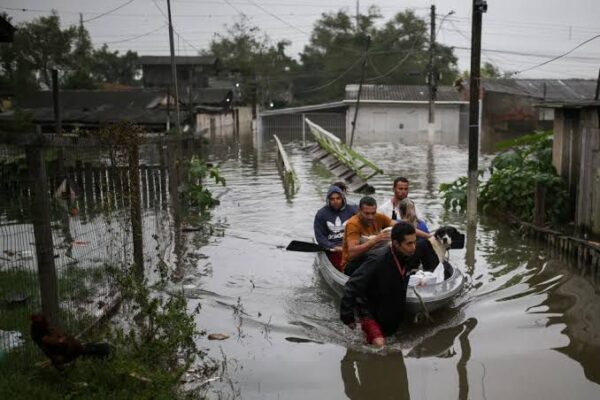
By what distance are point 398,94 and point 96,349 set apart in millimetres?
45433

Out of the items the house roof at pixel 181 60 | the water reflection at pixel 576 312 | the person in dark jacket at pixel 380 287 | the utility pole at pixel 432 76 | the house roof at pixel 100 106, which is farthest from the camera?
the house roof at pixel 181 60

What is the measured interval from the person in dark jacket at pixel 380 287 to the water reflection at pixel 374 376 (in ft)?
1.52

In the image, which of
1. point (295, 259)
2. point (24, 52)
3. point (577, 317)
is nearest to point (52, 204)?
point (295, 259)

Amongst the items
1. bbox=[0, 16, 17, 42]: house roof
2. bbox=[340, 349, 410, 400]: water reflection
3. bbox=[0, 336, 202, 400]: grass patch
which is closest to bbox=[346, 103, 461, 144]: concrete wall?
bbox=[0, 16, 17, 42]: house roof

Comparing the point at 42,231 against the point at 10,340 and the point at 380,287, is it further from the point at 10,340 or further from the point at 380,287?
the point at 380,287

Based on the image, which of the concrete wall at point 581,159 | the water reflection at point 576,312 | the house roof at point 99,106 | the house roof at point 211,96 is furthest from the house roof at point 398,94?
the water reflection at point 576,312

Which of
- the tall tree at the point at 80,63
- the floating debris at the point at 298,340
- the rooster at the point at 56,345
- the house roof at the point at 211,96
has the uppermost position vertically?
the tall tree at the point at 80,63

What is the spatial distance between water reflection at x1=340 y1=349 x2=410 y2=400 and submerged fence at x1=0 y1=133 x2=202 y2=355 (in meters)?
2.75

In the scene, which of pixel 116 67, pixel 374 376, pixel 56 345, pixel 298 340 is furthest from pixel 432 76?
pixel 116 67

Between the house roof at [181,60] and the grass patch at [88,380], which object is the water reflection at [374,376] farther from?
the house roof at [181,60]

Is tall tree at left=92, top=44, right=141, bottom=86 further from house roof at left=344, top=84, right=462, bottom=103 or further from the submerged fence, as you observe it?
the submerged fence

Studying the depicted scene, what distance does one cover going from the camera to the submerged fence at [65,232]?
18.2 ft

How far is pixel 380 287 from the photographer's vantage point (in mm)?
6227

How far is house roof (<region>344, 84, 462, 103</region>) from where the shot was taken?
4741 cm
